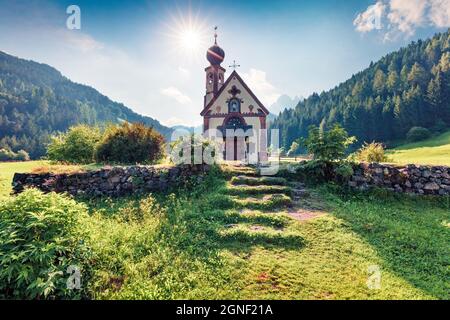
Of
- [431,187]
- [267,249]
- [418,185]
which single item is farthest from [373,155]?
[267,249]

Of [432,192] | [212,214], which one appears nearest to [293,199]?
[212,214]

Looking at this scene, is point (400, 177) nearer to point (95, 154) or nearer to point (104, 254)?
point (104, 254)

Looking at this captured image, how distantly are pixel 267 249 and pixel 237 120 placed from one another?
19.9 m

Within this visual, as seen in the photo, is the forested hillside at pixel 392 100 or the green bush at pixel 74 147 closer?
the green bush at pixel 74 147

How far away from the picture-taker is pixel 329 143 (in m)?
12.3

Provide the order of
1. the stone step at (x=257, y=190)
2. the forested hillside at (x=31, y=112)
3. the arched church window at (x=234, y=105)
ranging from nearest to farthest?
the stone step at (x=257, y=190)
the arched church window at (x=234, y=105)
the forested hillside at (x=31, y=112)

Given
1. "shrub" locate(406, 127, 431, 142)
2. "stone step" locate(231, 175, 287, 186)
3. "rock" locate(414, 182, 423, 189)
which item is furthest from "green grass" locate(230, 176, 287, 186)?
"shrub" locate(406, 127, 431, 142)

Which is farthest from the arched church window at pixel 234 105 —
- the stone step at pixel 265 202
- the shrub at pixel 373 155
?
the stone step at pixel 265 202

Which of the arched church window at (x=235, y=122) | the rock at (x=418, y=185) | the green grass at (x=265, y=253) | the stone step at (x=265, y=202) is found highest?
the arched church window at (x=235, y=122)

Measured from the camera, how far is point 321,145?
40.8ft

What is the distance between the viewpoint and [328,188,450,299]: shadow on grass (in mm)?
6227

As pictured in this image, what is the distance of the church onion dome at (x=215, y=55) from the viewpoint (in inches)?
1152

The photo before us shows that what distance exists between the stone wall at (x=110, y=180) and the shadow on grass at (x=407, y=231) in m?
6.57

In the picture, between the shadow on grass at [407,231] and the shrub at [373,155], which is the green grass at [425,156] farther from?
the shadow on grass at [407,231]
